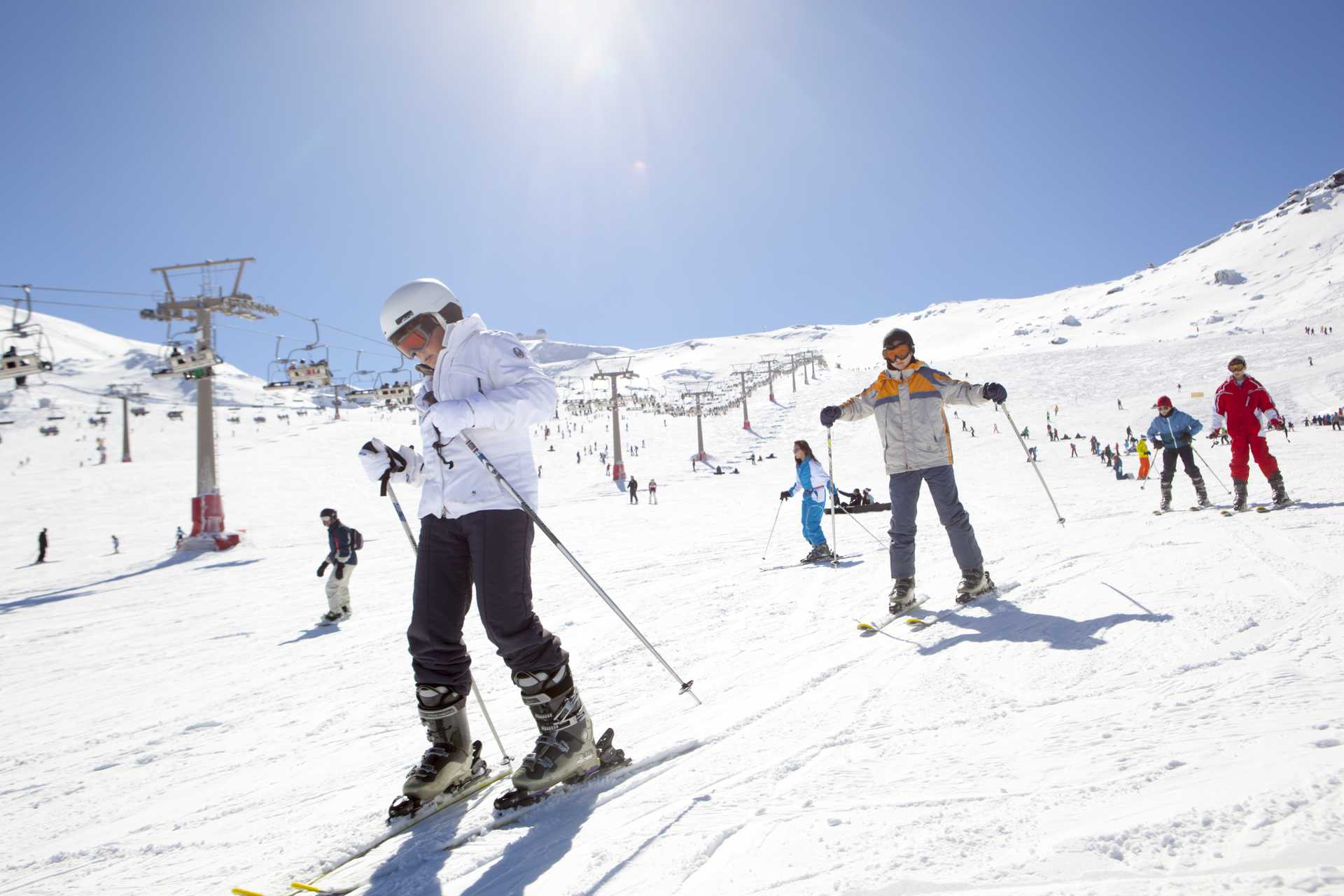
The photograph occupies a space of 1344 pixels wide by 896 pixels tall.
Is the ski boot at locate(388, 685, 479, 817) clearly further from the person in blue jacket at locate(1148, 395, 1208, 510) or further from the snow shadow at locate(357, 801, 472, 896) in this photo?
the person in blue jacket at locate(1148, 395, 1208, 510)

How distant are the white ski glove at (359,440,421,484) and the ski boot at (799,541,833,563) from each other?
562cm

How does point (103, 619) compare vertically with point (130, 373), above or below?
below

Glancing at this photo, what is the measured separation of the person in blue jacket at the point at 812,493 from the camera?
26.6ft

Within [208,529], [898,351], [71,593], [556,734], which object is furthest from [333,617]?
[208,529]

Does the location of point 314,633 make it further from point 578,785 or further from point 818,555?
point 578,785

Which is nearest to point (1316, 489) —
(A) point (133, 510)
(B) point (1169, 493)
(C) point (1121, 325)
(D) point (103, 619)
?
(B) point (1169, 493)

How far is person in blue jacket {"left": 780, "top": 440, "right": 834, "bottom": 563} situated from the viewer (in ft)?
26.6

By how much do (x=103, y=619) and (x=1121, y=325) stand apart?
389ft

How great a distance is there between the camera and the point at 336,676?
509cm

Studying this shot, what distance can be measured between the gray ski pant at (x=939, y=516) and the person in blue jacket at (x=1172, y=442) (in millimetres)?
5960

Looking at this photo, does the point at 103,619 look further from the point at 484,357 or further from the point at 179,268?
the point at 179,268

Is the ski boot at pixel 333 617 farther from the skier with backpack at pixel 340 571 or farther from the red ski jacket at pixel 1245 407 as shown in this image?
the red ski jacket at pixel 1245 407

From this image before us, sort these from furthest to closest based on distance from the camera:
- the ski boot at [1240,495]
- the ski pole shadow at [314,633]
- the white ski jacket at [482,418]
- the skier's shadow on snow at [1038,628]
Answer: the ski boot at [1240,495] → the ski pole shadow at [314,633] → the skier's shadow on snow at [1038,628] → the white ski jacket at [482,418]

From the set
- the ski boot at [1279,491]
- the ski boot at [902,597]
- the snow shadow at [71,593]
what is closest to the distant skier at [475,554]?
the ski boot at [902,597]
